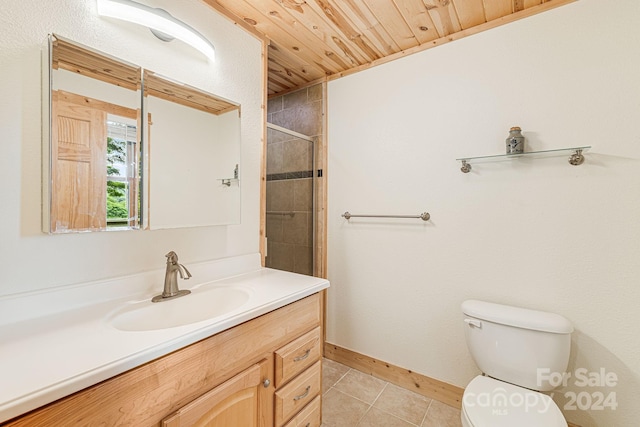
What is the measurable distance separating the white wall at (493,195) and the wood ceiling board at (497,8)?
3.2 inches

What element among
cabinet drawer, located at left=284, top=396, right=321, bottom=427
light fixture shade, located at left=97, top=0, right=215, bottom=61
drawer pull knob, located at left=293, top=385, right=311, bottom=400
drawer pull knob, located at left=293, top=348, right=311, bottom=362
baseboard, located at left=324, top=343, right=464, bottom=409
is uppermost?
light fixture shade, located at left=97, top=0, right=215, bottom=61

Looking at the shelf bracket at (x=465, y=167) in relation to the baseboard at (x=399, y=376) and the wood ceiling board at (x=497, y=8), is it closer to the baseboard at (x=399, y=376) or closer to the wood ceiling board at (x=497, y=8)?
the wood ceiling board at (x=497, y=8)

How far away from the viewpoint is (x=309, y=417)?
1.32m

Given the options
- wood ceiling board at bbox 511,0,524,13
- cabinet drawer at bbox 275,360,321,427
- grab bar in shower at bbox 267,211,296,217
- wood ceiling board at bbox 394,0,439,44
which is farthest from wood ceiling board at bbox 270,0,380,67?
cabinet drawer at bbox 275,360,321,427

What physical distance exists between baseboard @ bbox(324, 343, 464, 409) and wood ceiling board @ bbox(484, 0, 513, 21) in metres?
2.17

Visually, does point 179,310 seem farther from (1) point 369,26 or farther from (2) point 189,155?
(1) point 369,26

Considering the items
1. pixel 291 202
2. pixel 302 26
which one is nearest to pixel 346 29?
pixel 302 26

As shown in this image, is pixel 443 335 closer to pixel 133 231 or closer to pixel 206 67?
pixel 133 231

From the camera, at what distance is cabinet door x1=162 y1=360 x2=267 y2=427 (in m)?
0.82

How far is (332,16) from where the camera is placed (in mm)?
1536

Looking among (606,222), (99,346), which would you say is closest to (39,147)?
(99,346)

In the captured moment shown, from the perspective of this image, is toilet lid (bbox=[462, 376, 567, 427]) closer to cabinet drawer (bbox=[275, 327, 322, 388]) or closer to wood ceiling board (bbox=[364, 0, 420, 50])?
cabinet drawer (bbox=[275, 327, 322, 388])

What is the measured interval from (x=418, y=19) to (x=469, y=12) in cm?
27

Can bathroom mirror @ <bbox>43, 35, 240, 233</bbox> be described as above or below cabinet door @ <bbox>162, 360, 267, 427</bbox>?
above
